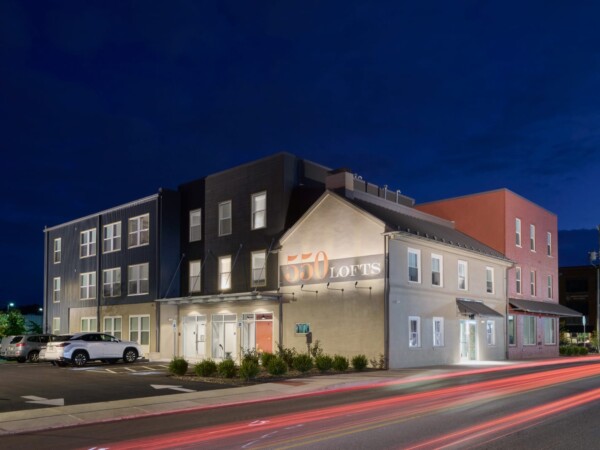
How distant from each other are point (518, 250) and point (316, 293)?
1580 cm

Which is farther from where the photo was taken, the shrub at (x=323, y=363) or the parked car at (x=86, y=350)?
the parked car at (x=86, y=350)

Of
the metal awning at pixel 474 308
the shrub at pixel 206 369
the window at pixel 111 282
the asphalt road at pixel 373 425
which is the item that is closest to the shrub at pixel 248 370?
the shrub at pixel 206 369

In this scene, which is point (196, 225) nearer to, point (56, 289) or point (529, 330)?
point (56, 289)

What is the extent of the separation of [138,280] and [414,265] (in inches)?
727

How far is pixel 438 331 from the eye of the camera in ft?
99.6

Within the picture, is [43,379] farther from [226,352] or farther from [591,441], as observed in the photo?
[591,441]

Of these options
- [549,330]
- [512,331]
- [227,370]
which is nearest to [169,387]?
[227,370]

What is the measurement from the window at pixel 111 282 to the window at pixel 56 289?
7421mm

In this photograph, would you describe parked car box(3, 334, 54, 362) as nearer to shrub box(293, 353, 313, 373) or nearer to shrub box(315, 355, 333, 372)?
shrub box(293, 353, 313, 373)

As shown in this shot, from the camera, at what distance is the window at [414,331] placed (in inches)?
1110

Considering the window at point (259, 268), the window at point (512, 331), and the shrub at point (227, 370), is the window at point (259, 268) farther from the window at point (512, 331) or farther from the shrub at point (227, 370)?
the window at point (512, 331)

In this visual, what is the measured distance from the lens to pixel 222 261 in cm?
3578

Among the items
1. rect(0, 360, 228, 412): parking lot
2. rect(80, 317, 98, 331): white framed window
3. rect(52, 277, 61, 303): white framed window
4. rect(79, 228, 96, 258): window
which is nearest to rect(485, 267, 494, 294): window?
rect(0, 360, 228, 412): parking lot

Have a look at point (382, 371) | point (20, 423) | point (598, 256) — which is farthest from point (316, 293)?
point (598, 256)
